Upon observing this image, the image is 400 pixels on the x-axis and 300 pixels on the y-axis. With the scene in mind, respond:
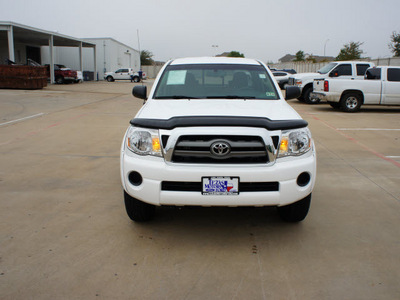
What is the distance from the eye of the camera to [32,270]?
2941 mm

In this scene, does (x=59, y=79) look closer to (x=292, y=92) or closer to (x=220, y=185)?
(x=292, y=92)

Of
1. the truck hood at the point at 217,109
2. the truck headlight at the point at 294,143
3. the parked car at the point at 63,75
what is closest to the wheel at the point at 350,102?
the truck hood at the point at 217,109

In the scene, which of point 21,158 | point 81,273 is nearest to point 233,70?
point 81,273

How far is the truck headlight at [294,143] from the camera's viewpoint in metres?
3.33

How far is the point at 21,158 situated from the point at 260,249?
4.75 meters

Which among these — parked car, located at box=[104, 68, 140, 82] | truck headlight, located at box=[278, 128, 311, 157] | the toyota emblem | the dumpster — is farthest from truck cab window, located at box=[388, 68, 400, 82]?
parked car, located at box=[104, 68, 140, 82]

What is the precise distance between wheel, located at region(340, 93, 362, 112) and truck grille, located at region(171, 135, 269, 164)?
39.1 ft

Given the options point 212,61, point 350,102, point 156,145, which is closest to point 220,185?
point 156,145

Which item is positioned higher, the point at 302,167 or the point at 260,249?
the point at 302,167

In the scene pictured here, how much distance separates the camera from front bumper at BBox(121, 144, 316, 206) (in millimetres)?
3154

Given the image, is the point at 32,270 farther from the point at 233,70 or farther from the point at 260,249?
the point at 233,70

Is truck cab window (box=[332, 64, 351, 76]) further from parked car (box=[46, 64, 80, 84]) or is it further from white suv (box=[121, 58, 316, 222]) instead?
parked car (box=[46, 64, 80, 84])

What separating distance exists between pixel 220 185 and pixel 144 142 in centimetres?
79

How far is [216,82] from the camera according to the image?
4.60 meters
